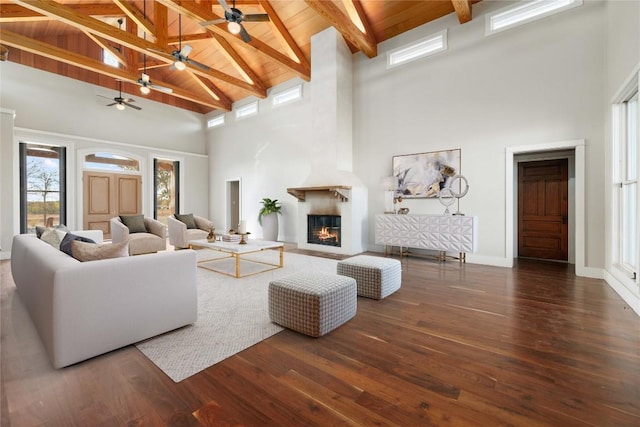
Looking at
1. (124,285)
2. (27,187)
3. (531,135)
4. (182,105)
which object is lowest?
(124,285)

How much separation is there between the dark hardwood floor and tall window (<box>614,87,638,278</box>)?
1.22m

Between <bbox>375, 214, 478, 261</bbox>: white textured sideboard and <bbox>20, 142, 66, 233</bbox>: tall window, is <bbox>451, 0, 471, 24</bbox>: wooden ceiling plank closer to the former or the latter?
<bbox>375, 214, 478, 261</bbox>: white textured sideboard

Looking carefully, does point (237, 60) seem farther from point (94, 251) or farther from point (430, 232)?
point (94, 251)

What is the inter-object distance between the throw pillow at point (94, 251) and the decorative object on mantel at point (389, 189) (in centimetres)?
471

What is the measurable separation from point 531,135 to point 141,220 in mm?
7631

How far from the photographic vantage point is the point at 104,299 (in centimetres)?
191

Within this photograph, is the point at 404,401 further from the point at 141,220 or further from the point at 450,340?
the point at 141,220

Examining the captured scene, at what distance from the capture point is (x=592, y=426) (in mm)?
1331

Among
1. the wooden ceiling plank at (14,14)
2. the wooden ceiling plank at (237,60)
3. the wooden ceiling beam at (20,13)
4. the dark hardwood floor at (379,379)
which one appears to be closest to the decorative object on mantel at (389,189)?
the dark hardwood floor at (379,379)

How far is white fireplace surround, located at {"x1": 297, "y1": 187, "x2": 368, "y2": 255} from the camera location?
6.00 metres

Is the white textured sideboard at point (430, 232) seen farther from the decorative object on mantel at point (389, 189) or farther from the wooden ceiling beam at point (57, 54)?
the wooden ceiling beam at point (57, 54)

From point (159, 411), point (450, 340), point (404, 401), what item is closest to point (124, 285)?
point (159, 411)

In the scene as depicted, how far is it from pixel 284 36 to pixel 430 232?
5450mm

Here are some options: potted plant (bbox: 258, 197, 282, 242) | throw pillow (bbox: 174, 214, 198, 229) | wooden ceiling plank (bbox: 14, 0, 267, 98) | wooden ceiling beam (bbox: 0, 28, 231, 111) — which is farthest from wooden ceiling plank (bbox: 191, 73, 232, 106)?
throw pillow (bbox: 174, 214, 198, 229)
